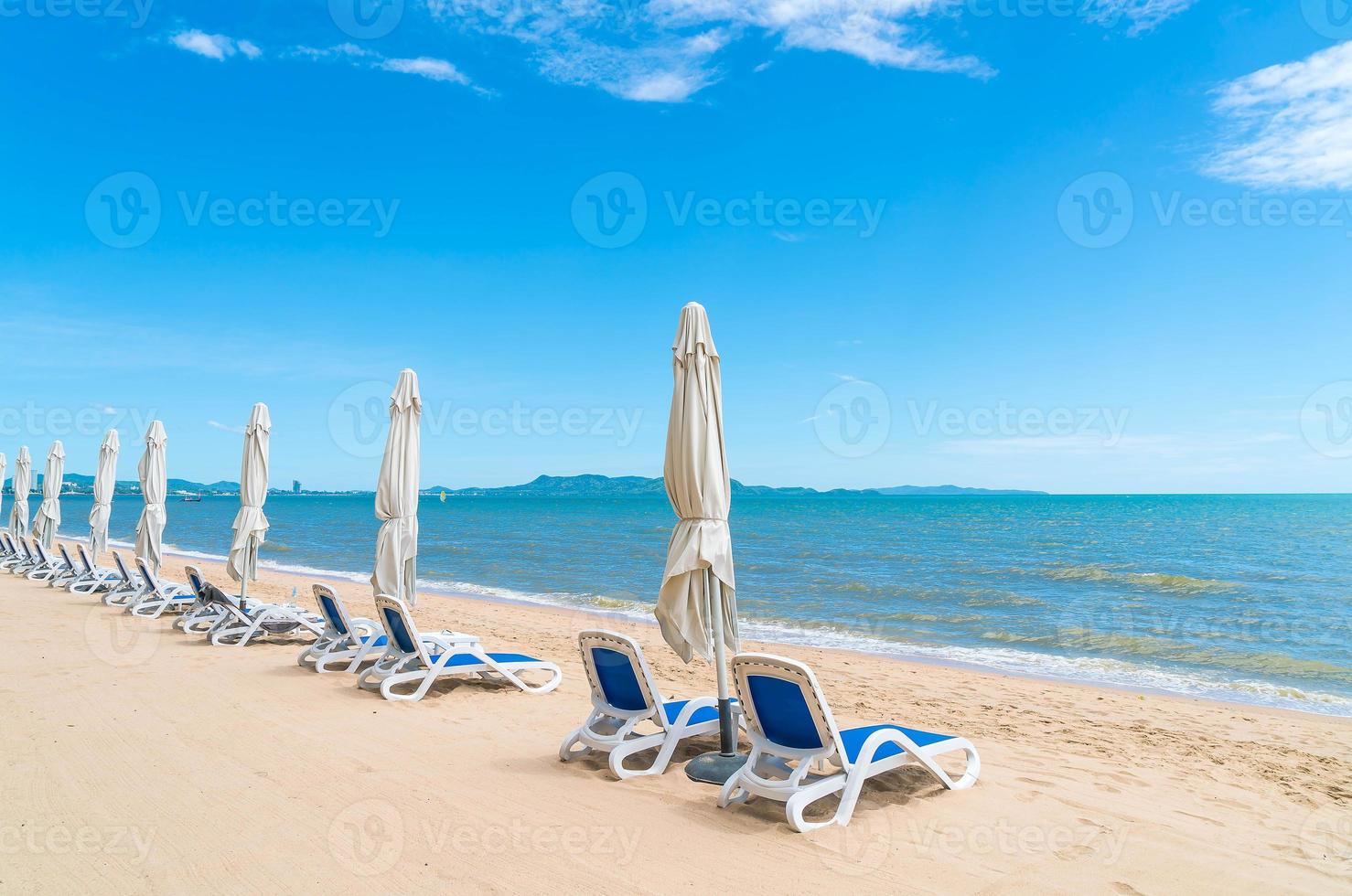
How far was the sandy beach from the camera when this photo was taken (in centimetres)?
351

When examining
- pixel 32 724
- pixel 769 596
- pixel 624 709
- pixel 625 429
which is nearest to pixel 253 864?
pixel 624 709

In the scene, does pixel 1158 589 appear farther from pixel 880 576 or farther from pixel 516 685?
pixel 516 685

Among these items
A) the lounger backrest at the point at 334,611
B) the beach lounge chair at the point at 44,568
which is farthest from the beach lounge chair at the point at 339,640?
the beach lounge chair at the point at 44,568

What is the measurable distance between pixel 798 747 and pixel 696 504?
146 cm

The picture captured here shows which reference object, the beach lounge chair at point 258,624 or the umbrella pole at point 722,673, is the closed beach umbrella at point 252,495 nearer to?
the beach lounge chair at point 258,624

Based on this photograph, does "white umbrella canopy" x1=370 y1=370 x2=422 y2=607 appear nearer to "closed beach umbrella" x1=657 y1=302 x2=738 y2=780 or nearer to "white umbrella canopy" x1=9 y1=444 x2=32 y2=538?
"closed beach umbrella" x1=657 y1=302 x2=738 y2=780

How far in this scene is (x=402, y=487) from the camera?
8023mm

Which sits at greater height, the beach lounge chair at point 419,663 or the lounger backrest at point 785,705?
the lounger backrest at point 785,705

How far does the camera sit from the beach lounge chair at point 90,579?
1404 cm

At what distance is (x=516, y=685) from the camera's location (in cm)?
730

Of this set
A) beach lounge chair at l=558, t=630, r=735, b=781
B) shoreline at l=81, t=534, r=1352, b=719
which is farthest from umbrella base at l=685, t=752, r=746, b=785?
shoreline at l=81, t=534, r=1352, b=719

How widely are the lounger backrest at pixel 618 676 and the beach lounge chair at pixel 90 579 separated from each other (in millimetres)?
12666

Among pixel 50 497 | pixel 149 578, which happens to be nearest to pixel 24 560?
pixel 50 497

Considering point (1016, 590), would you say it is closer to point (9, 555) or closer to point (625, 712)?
point (625, 712)
